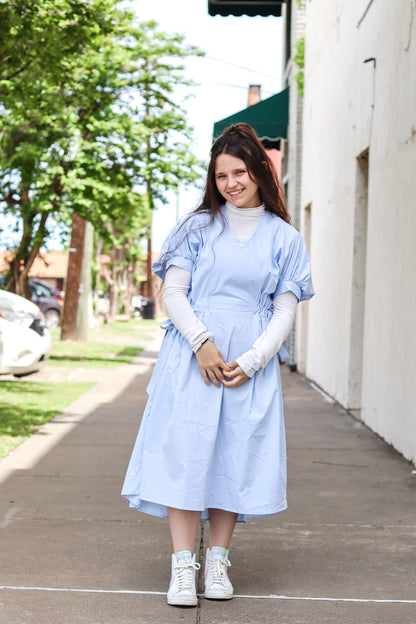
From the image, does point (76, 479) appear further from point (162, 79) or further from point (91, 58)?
point (162, 79)

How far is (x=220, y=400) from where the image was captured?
373 cm

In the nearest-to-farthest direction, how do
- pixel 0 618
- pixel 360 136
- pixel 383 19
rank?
1. pixel 0 618
2. pixel 383 19
3. pixel 360 136

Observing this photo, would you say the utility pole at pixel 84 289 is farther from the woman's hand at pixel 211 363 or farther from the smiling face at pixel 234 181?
the woman's hand at pixel 211 363

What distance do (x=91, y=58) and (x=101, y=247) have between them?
2184 centimetres

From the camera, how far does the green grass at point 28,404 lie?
8.03 m

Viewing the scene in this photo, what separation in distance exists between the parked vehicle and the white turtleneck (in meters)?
26.6

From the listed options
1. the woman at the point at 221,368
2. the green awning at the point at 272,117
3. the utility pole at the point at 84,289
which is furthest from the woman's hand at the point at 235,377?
the utility pole at the point at 84,289

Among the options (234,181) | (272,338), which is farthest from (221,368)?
(234,181)

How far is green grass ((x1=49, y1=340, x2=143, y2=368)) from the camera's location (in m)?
16.0

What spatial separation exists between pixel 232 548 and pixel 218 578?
85 cm

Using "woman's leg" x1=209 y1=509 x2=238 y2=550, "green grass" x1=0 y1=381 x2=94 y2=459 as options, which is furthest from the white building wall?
"woman's leg" x1=209 y1=509 x2=238 y2=550

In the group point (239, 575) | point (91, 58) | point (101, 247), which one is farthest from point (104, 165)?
point (101, 247)

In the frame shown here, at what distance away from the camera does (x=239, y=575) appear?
4.18m

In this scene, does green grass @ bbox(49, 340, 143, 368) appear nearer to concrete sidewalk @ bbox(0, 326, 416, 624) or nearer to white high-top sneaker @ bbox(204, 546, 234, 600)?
concrete sidewalk @ bbox(0, 326, 416, 624)
